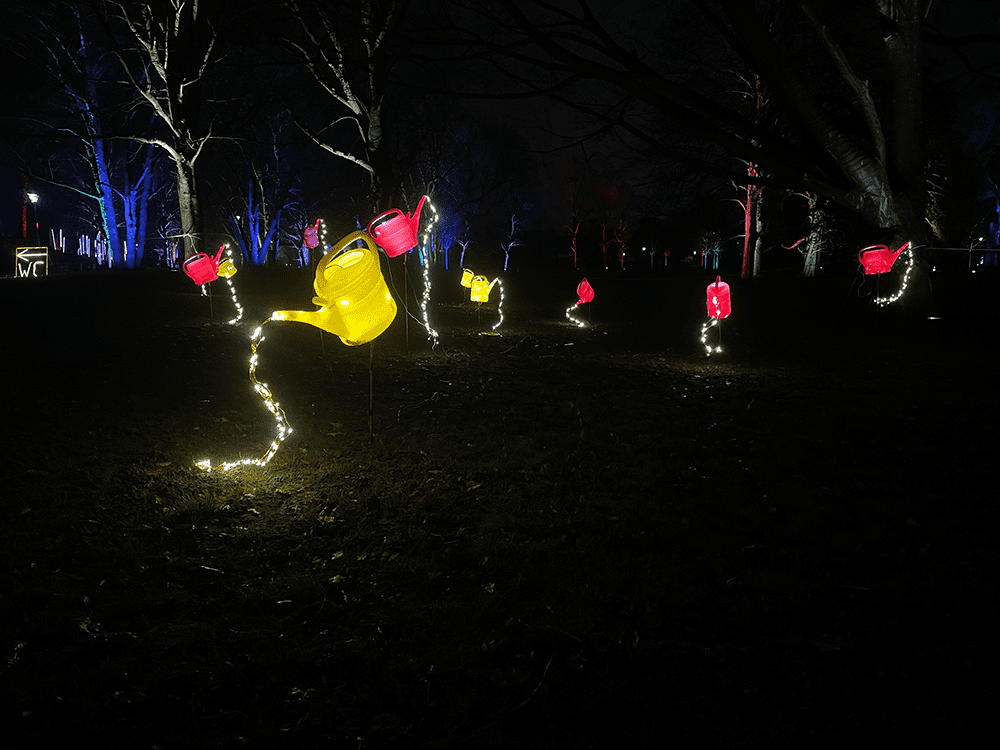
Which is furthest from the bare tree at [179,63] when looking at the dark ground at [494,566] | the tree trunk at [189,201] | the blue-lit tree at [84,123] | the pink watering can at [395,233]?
the pink watering can at [395,233]

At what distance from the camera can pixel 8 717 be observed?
2.16 metres

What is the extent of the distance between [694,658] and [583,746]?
70cm

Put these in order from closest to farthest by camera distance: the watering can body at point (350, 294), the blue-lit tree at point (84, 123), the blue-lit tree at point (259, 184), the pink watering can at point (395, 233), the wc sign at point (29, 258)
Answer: the watering can body at point (350, 294)
the pink watering can at point (395, 233)
the wc sign at point (29, 258)
the blue-lit tree at point (84, 123)
the blue-lit tree at point (259, 184)

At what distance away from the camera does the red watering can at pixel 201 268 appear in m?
11.1

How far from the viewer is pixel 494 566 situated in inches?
126

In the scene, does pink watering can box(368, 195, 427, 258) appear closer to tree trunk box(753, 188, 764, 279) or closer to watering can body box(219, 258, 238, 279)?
watering can body box(219, 258, 238, 279)

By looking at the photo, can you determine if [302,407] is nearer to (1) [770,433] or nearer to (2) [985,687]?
(1) [770,433]

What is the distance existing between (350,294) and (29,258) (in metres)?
20.6

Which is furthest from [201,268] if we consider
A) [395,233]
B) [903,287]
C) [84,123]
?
[84,123]

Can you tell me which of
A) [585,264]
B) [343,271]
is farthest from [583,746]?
[585,264]

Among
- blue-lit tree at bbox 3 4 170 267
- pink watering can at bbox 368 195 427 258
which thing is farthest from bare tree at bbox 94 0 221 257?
pink watering can at bbox 368 195 427 258

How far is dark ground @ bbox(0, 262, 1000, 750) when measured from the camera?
87.0 inches

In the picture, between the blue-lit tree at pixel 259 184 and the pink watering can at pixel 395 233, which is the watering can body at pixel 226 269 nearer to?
the pink watering can at pixel 395 233

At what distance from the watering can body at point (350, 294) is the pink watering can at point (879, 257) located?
9992 mm
